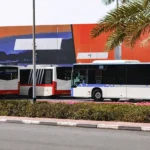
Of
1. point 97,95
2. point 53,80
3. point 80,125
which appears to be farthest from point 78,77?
point 80,125

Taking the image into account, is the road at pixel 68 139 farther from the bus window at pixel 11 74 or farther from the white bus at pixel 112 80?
the bus window at pixel 11 74

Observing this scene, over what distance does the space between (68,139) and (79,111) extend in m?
4.26

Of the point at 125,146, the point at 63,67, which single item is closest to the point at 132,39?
the point at 125,146

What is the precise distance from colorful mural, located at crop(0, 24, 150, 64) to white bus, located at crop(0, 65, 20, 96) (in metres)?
9.04

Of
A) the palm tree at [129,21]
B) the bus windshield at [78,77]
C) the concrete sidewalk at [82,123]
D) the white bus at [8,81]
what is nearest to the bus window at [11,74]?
the white bus at [8,81]

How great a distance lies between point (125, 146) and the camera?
9109 mm

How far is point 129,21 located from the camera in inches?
567

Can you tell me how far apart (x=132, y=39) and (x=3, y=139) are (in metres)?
6.75

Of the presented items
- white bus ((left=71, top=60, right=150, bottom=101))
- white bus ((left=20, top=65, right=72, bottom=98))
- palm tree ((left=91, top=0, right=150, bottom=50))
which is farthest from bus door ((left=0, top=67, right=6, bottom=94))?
palm tree ((left=91, top=0, right=150, bottom=50))

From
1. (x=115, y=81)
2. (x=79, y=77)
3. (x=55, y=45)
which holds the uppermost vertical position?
(x=55, y=45)

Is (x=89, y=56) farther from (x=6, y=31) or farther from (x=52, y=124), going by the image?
(x=52, y=124)

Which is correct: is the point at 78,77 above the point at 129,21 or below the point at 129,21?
below

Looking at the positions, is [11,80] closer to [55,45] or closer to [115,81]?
[115,81]

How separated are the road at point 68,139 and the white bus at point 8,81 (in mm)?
17078
